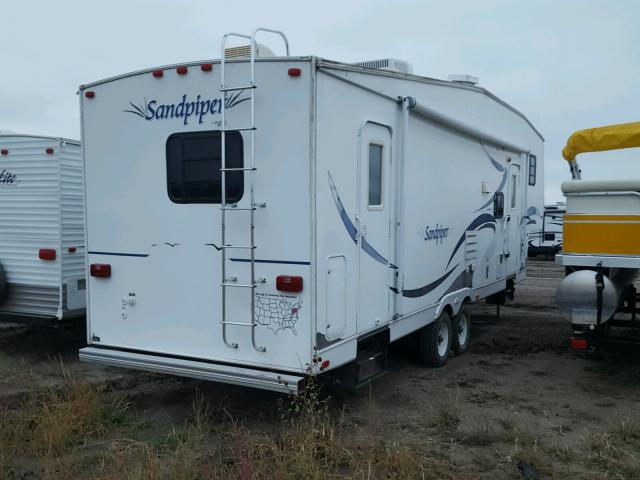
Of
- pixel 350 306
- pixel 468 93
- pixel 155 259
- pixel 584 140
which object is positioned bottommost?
pixel 350 306

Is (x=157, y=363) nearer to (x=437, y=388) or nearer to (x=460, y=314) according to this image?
(x=437, y=388)

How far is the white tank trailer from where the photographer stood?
20.2 ft

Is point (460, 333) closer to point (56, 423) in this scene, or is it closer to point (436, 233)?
point (436, 233)

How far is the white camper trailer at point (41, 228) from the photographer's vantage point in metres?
7.31

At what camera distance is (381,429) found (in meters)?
5.29

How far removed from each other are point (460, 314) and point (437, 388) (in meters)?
1.70

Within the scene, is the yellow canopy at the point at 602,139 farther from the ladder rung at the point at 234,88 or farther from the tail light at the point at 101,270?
the tail light at the point at 101,270

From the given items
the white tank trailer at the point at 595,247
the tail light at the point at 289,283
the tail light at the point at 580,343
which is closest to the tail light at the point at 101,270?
the tail light at the point at 289,283

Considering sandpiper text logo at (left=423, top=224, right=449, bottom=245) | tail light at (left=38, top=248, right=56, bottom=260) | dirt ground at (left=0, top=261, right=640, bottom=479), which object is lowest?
dirt ground at (left=0, top=261, right=640, bottom=479)

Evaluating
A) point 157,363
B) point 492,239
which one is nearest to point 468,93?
point 492,239

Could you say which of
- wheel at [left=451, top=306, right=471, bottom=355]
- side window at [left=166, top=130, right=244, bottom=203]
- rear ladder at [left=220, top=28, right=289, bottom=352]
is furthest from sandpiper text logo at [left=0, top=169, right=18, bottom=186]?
wheel at [left=451, top=306, right=471, bottom=355]

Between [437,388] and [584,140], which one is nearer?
[437,388]

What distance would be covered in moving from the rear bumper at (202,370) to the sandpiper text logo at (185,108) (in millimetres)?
1969

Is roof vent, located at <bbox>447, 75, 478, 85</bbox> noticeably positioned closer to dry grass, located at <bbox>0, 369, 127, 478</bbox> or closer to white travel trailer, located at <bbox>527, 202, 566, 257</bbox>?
dry grass, located at <bbox>0, 369, 127, 478</bbox>
